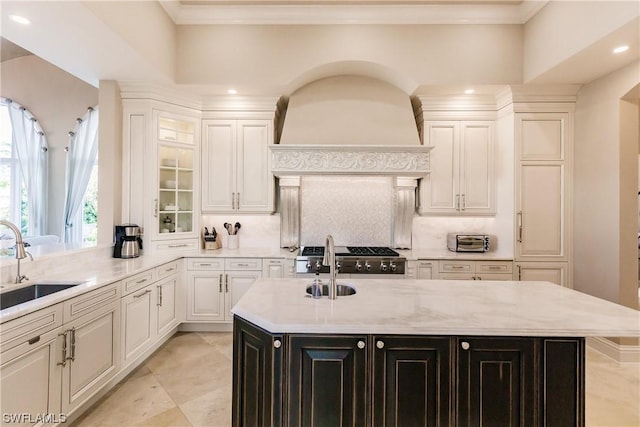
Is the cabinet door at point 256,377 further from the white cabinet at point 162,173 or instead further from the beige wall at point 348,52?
the beige wall at point 348,52

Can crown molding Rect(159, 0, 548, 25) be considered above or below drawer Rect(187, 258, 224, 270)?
above

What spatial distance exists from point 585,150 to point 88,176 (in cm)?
687

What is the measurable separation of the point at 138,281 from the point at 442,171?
357cm

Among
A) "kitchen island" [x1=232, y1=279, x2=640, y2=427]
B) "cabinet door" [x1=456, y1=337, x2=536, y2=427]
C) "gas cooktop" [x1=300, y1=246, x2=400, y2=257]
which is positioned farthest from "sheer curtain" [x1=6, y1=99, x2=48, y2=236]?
"cabinet door" [x1=456, y1=337, x2=536, y2=427]

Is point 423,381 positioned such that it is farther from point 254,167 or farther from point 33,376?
point 254,167

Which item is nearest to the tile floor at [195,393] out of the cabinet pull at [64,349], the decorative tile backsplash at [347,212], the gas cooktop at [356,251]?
the cabinet pull at [64,349]

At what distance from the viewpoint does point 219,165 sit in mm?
3965

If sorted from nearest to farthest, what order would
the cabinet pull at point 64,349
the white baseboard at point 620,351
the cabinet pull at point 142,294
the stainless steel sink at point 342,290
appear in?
the cabinet pull at point 64,349 < the stainless steel sink at point 342,290 < the cabinet pull at point 142,294 < the white baseboard at point 620,351

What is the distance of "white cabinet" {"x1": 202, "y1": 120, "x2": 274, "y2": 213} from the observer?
13.0ft

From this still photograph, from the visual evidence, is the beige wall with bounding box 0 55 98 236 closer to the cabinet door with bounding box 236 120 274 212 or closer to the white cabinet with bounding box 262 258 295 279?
the cabinet door with bounding box 236 120 274 212

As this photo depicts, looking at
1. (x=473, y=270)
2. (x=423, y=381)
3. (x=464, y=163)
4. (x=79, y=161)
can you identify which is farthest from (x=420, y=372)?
(x=79, y=161)

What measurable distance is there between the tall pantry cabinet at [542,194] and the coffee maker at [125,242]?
14.2 ft

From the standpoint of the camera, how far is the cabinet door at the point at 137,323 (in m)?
2.65

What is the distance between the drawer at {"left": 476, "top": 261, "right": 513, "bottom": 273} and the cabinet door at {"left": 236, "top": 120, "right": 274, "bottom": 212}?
2.60 metres
